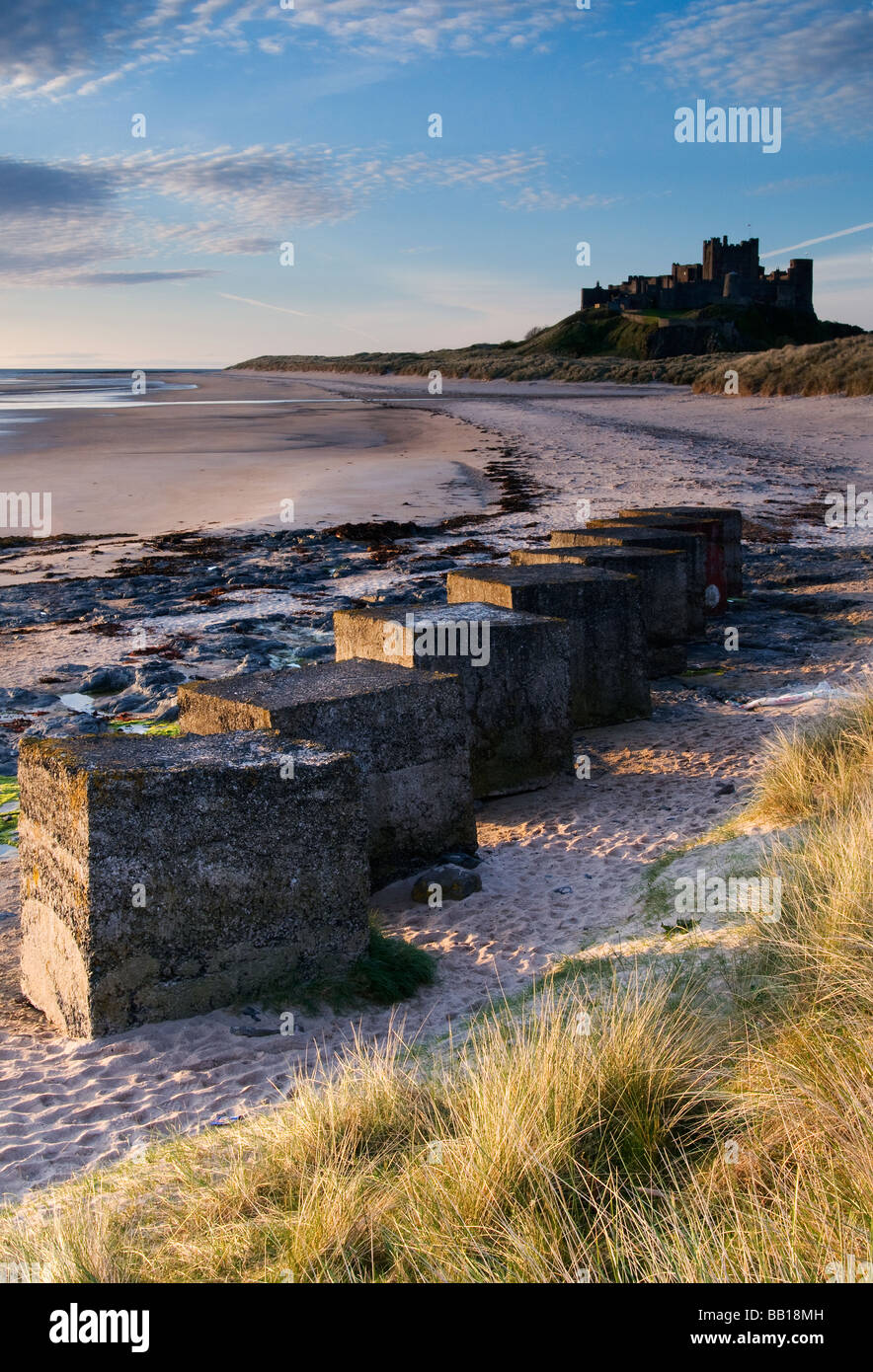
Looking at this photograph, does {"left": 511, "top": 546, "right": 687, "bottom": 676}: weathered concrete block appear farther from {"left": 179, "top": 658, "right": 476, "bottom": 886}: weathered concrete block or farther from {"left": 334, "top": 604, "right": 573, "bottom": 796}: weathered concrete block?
{"left": 179, "top": 658, "right": 476, "bottom": 886}: weathered concrete block

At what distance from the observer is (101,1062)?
146 inches

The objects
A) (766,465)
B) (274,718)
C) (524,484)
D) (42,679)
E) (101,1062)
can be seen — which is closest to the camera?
(101,1062)

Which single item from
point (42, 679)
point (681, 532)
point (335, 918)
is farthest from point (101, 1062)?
point (681, 532)

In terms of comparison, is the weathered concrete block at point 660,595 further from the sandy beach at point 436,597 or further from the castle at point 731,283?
the castle at point 731,283

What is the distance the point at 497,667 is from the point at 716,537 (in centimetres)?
410

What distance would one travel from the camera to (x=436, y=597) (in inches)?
406

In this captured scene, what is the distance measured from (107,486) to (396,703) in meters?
15.8

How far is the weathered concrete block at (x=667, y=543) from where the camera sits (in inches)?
346

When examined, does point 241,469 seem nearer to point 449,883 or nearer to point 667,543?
point 667,543

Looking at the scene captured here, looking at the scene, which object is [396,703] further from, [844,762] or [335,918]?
[844,762]

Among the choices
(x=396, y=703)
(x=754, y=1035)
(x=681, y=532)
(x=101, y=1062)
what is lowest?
(x=101, y=1062)

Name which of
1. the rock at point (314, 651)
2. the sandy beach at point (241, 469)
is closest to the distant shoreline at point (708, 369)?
the sandy beach at point (241, 469)

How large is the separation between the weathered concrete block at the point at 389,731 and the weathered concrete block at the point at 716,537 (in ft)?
15.6

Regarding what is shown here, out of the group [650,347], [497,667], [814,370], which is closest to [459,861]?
[497,667]
